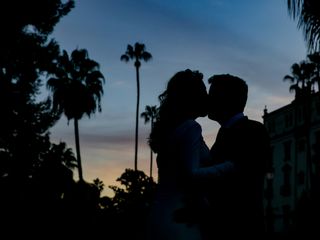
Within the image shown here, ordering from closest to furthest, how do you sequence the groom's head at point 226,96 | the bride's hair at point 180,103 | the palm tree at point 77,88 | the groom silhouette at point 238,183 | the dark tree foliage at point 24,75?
the groom silhouette at point 238,183
the bride's hair at point 180,103
the groom's head at point 226,96
the dark tree foliage at point 24,75
the palm tree at point 77,88

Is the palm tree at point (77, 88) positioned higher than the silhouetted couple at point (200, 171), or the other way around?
the palm tree at point (77, 88)

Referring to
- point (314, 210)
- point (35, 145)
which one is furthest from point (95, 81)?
point (314, 210)

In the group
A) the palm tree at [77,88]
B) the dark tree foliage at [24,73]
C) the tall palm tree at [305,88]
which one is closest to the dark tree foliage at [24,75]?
the dark tree foliage at [24,73]

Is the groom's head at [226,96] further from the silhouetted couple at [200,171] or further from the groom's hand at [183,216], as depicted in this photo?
the groom's hand at [183,216]

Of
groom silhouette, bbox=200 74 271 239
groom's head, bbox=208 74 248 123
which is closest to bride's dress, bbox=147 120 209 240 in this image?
groom silhouette, bbox=200 74 271 239

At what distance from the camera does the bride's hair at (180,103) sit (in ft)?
12.9

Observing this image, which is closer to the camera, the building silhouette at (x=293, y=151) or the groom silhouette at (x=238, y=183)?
the groom silhouette at (x=238, y=183)

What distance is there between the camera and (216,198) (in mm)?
3721

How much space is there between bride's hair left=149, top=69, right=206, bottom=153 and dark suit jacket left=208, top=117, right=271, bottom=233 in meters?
0.32

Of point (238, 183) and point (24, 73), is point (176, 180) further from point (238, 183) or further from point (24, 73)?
point (24, 73)

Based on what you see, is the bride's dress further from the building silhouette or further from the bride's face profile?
the building silhouette

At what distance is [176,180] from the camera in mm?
3701

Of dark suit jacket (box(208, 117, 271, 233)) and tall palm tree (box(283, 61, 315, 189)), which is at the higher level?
tall palm tree (box(283, 61, 315, 189))

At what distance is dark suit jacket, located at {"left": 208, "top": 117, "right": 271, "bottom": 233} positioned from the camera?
3688 mm
